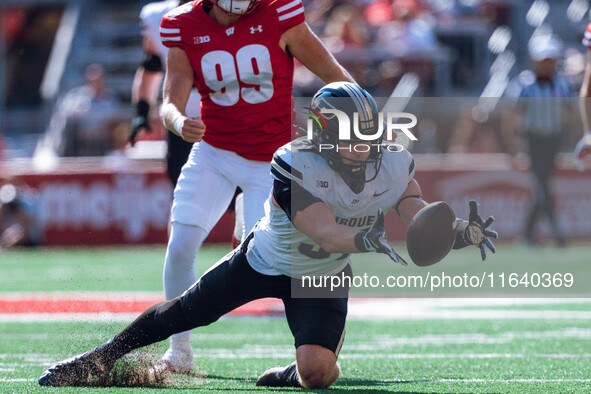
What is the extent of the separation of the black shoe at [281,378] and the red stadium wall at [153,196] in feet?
26.4

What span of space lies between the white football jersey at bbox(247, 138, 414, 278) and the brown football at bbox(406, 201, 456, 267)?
427 millimetres

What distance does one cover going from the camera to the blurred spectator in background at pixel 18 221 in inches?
475

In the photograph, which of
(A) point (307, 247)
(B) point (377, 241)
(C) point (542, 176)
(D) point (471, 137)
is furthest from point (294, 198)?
(D) point (471, 137)

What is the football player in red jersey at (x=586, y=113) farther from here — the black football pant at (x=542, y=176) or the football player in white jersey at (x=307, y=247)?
the black football pant at (x=542, y=176)

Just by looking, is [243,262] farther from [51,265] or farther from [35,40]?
[35,40]

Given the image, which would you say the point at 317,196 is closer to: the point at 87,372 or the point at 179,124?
the point at 179,124

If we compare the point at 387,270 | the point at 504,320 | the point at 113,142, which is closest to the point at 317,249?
the point at 504,320

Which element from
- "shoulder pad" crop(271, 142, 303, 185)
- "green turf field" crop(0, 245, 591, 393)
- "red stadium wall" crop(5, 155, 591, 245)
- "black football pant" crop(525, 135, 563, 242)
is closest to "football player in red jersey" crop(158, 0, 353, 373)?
"green turf field" crop(0, 245, 591, 393)

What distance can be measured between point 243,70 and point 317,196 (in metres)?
0.96

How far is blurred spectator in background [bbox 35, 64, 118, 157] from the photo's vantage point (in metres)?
13.4

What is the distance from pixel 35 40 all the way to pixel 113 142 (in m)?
5.99

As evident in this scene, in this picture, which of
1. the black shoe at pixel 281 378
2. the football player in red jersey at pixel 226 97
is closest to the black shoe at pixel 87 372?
the football player in red jersey at pixel 226 97

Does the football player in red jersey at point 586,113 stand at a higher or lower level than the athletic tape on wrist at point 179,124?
lower

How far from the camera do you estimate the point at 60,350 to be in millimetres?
5109
